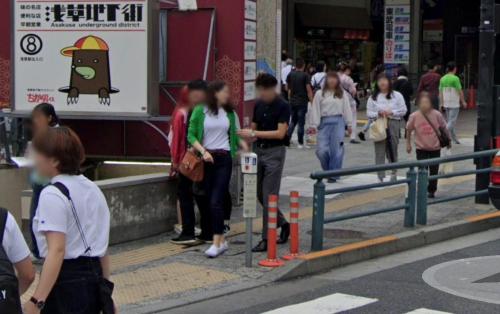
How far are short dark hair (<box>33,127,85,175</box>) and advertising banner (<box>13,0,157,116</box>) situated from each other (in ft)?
21.2

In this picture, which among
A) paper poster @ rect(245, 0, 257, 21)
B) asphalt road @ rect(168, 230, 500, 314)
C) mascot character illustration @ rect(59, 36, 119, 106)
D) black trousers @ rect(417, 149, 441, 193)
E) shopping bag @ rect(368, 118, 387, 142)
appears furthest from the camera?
shopping bag @ rect(368, 118, 387, 142)

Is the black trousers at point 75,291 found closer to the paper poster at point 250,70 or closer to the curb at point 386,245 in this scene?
the curb at point 386,245

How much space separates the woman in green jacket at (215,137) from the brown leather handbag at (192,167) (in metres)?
0.06

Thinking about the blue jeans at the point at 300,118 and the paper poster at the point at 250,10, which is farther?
the blue jeans at the point at 300,118

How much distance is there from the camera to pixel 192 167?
28.2 feet

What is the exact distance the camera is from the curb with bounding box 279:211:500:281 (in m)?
8.06

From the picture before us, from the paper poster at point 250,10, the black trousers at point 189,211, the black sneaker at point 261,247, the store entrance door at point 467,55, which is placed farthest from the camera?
the store entrance door at point 467,55

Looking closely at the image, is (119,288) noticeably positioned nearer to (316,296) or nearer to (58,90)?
(316,296)

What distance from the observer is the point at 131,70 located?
1046cm

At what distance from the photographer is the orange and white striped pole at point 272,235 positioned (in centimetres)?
786

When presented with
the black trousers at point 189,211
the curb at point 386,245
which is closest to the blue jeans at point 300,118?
the curb at point 386,245

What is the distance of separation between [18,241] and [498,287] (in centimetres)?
520

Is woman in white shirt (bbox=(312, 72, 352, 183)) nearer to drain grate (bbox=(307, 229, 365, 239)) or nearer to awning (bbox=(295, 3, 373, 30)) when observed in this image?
drain grate (bbox=(307, 229, 365, 239))

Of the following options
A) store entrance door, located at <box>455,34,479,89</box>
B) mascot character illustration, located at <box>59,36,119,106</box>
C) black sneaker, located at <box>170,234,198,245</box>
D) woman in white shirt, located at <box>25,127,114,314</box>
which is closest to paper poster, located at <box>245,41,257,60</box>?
mascot character illustration, located at <box>59,36,119,106</box>
